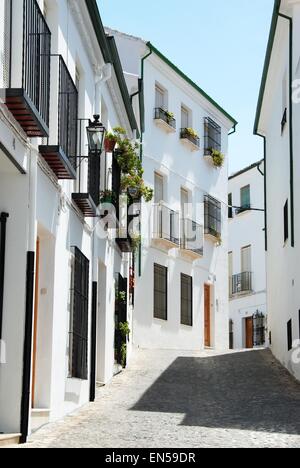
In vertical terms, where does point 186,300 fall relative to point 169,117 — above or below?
below

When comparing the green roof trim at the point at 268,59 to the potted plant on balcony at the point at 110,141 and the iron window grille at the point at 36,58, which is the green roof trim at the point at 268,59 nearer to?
the potted plant on balcony at the point at 110,141

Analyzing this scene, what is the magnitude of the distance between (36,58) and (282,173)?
1021cm

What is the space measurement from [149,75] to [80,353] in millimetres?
13241

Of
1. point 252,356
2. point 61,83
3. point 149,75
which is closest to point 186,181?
point 149,75

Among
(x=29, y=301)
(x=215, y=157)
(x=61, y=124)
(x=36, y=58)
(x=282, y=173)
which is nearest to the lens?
(x=29, y=301)

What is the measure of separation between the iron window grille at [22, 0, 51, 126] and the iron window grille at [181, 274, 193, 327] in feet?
52.6

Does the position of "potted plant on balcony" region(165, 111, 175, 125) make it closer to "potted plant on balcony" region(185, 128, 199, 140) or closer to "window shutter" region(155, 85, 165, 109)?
"window shutter" region(155, 85, 165, 109)

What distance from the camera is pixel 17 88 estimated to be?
8.29 meters

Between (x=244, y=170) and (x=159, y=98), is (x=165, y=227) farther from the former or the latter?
(x=244, y=170)

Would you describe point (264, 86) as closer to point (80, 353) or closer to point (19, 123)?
point (80, 353)

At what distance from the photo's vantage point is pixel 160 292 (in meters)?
24.3

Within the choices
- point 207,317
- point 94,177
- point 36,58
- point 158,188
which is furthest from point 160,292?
point 36,58

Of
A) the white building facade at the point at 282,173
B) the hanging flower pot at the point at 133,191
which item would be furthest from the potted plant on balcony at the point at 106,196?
the white building facade at the point at 282,173

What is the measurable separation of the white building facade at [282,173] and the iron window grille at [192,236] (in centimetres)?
326
